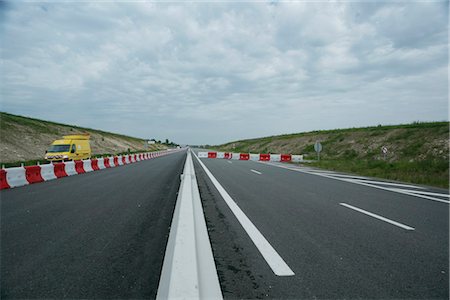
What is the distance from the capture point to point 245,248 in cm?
367

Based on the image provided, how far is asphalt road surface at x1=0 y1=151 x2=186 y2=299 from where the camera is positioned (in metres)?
2.58

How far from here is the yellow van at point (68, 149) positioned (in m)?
18.8

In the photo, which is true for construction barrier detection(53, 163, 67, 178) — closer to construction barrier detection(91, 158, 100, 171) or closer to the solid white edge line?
construction barrier detection(91, 158, 100, 171)

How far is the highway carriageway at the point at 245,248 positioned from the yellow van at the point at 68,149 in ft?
45.6

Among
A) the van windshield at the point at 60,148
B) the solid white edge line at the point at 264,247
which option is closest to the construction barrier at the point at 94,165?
the van windshield at the point at 60,148

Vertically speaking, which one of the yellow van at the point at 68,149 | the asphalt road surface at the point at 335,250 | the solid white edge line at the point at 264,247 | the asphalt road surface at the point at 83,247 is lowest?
the asphalt road surface at the point at 335,250

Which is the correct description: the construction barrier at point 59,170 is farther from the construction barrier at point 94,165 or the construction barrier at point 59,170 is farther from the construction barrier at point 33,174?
the construction barrier at point 94,165

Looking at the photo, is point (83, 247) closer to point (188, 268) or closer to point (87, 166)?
point (188, 268)

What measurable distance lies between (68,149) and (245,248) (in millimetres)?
20346

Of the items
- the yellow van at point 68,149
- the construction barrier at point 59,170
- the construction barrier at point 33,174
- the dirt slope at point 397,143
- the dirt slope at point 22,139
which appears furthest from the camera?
the dirt slope at point 22,139

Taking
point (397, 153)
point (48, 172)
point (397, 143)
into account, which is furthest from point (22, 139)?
Result: point (397, 143)

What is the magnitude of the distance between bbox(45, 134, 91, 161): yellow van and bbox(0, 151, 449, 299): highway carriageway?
13.9m

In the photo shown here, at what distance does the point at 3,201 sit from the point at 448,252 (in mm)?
9748

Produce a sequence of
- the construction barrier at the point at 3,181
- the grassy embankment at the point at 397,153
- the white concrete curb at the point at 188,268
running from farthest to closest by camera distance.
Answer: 1. the grassy embankment at the point at 397,153
2. the construction barrier at the point at 3,181
3. the white concrete curb at the point at 188,268
